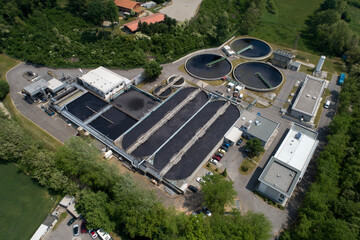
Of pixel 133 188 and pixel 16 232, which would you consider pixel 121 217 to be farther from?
pixel 16 232

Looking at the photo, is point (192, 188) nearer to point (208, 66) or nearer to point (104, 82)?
point (104, 82)

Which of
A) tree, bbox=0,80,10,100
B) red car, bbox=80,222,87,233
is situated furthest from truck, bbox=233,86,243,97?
tree, bbox=0,80,10,100

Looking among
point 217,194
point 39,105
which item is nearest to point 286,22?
point 217,194

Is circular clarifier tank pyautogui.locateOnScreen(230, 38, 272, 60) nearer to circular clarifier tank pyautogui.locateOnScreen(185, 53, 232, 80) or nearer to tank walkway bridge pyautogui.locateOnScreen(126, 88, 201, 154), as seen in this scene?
circular clarifier tank pyautogui.locateOnScreen(185, 53, 232, 80)

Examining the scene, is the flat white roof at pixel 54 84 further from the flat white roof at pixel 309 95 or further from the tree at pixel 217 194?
the flat white roof at pixel 309 95

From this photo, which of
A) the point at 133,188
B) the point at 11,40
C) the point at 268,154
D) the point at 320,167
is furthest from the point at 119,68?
the point at 320,167

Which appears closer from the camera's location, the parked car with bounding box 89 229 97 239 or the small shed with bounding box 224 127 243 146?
the parked car with bounding box 89 229 97 239
